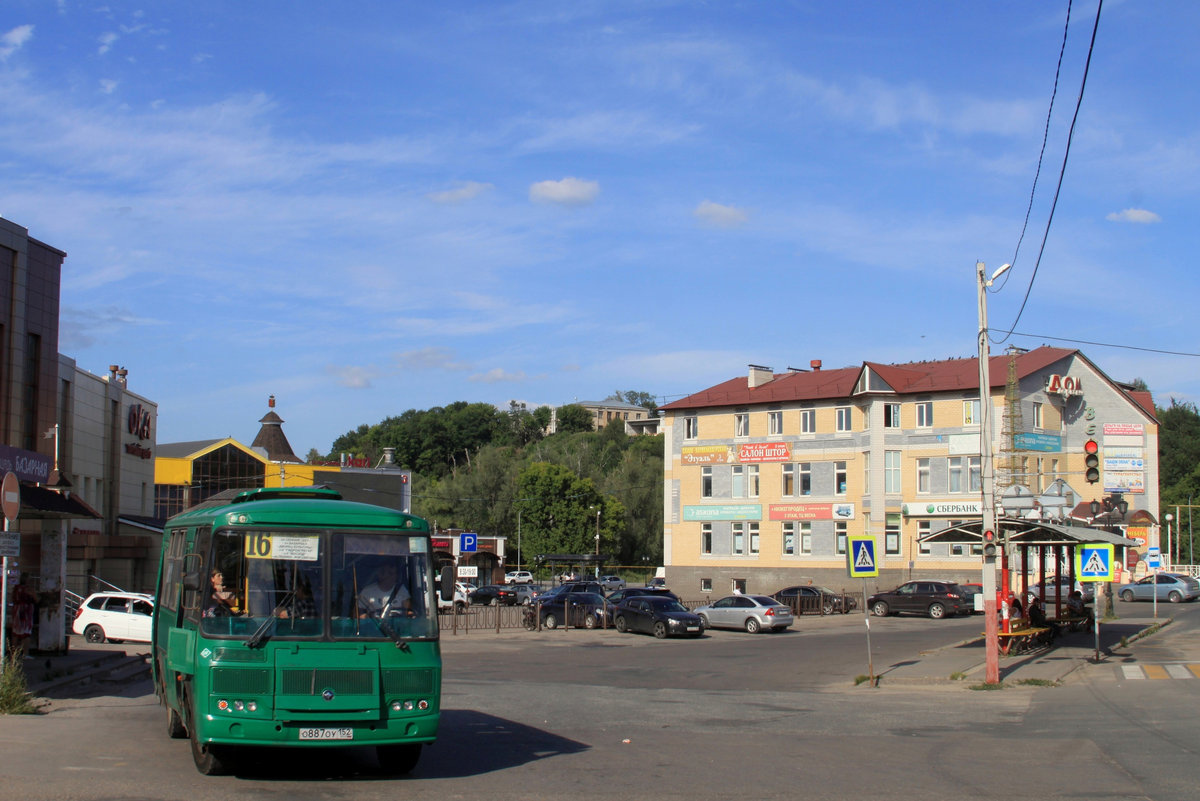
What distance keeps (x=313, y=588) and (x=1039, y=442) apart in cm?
5591

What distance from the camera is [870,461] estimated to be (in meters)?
58.8

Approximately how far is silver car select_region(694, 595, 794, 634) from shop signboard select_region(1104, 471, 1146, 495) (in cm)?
2825

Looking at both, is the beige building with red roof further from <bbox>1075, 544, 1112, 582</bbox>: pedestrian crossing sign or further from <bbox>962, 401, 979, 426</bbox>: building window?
<bbox>1075, 544, 1112, 582</bbox>: pedestrian crossing sign

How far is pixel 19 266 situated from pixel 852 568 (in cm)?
2349

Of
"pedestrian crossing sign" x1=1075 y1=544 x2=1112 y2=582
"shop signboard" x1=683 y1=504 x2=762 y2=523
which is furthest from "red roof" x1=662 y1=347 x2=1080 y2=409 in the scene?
"pedestrian crossing sign" x1=1075 y1=544 x2=1112 y2=582

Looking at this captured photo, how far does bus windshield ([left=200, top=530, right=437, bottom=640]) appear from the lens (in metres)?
9.61

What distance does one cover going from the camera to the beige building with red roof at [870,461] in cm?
5769

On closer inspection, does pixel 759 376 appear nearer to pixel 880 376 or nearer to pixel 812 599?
pixel 880 376

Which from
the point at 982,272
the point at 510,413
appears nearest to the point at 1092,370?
the point at 982,272

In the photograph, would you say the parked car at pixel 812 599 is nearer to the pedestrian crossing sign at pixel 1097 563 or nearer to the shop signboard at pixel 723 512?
the shop signboard at pixel 723 512

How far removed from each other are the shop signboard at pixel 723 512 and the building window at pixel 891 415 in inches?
347

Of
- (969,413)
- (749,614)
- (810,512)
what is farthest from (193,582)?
(810,512)

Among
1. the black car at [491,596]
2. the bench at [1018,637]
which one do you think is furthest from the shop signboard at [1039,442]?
the bench at [1018,637]

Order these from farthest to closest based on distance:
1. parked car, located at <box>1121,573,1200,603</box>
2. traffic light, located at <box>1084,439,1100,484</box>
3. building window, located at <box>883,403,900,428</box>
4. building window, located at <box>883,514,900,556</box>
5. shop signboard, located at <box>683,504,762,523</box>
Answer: shop signboard, located at <box>683,504,762,523</box>, building window, located at <box>883,403,900,428</box>, building window, located at <box>883,514,900,556</box>, parked car, located at <box>1121,573,1200,603</box>, traffic light, located at <box>1084,439,1100,484</box>
